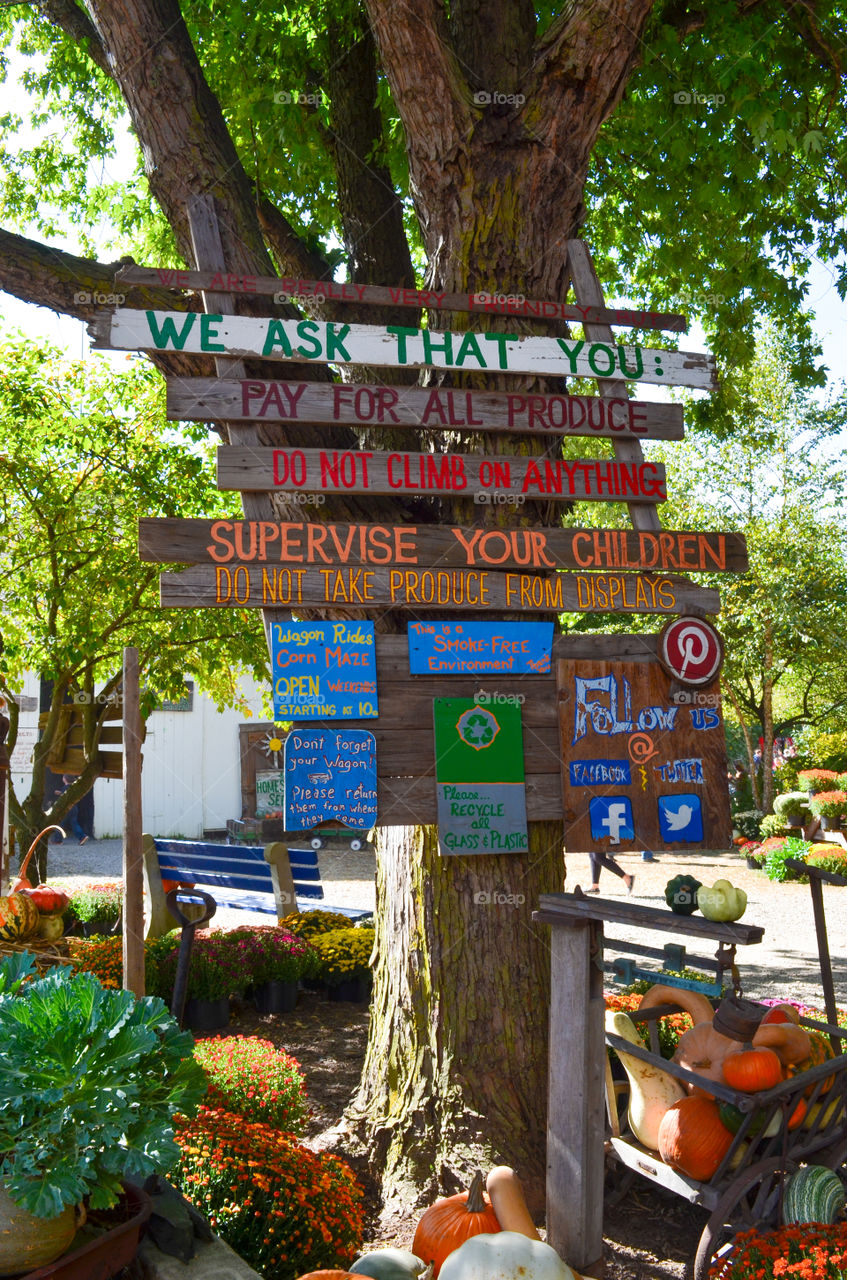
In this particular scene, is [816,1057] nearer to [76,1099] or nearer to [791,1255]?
[791,1255]

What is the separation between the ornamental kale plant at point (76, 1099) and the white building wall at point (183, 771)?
2495 centimetres

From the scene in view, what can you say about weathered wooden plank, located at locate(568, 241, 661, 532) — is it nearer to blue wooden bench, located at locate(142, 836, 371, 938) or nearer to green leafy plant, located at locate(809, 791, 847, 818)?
blue wooden bench, located at locate(142, 836, 371, 938)

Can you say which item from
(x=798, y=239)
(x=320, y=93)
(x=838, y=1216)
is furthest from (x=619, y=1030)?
(x=320, y=93)

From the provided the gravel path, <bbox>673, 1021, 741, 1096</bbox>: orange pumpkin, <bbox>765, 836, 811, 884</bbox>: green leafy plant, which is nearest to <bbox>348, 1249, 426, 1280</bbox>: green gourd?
<bbox>673, 1021, 741, 1096</bbox>: orange pumpkin

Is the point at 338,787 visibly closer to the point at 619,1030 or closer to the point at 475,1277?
the point at 619,1030

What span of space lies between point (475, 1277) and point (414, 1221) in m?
2.08

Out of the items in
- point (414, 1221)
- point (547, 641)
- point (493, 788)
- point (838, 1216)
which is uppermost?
point (547, 641)

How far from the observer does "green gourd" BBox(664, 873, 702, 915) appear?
4.24 m

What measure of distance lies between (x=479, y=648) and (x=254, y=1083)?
7.51 ft

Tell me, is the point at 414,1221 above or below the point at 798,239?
below

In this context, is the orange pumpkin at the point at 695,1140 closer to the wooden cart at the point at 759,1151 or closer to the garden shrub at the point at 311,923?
the wooden cart at the point at 759,1151

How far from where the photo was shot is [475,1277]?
271 centimetres

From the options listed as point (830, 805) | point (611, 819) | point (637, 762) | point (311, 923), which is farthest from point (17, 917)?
point (830, 805)

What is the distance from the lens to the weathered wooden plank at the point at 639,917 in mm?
3506
